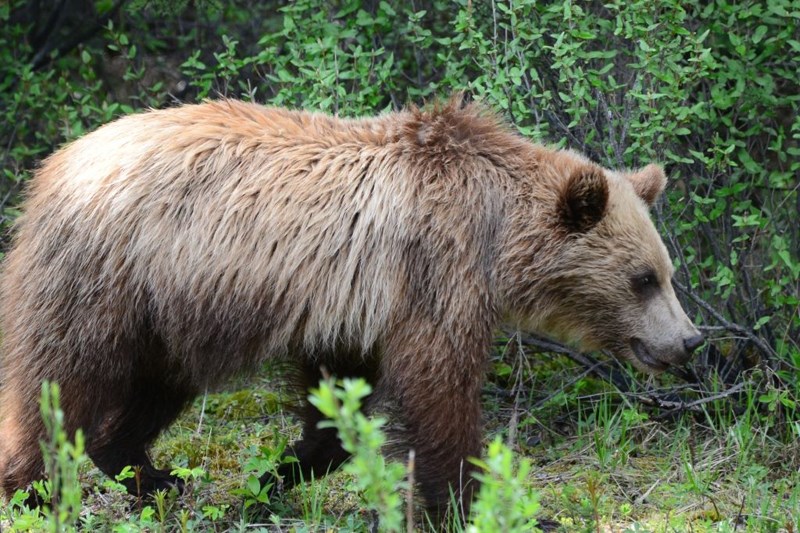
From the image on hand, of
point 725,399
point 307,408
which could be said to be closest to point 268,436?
point 307,408

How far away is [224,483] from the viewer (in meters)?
6.18

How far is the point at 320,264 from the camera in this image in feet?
16.3

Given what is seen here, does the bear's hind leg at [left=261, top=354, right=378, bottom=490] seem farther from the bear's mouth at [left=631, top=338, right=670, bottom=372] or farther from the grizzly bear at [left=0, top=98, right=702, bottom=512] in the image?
the bear's mouth at [left=631, top=338, right=670, bottom=372]

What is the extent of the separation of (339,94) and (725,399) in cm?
296

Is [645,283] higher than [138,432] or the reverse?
higher

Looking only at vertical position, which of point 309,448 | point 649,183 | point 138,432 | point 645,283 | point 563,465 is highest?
point 649,183

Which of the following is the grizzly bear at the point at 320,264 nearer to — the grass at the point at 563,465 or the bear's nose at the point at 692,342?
the bear's nose at the point at 692,342

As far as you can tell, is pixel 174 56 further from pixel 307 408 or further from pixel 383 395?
pixel 383 395

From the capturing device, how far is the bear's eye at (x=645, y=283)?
5.22m

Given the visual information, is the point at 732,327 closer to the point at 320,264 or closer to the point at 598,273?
the point at 598,273

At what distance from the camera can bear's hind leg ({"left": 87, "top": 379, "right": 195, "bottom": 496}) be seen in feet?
18.4

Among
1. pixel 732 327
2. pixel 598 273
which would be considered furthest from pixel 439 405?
pixel 732 327

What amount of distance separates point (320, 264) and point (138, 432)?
1.51m

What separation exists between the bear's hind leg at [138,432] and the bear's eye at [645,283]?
2363 mm
